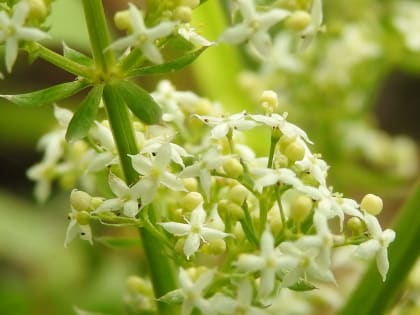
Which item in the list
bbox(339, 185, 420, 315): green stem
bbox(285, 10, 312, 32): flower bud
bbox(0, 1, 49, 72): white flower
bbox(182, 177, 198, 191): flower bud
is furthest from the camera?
bbox(339, 185, 420, 315): green stem

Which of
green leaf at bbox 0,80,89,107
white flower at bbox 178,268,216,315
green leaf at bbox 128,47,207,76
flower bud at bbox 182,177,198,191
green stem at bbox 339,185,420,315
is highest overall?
green leaf at bbox 128,47,207,76

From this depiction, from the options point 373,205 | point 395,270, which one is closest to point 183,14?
point 373,205

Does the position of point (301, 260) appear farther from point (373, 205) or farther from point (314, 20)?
point (314, 20)

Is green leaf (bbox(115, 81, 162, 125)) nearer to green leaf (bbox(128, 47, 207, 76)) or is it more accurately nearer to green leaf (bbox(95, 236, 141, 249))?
green leaf (bbox(128, 47, 207, 76))

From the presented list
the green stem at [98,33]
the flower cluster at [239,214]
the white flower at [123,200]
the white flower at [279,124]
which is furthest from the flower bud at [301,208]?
the green stem at [98,33]

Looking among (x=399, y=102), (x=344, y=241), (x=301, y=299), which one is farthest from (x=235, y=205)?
(x=399, y=102)

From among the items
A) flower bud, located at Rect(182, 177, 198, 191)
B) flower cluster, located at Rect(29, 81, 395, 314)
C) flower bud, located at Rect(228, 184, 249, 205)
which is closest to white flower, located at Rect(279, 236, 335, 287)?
flower cluster, located at Rect(29, 81, 395, 314)

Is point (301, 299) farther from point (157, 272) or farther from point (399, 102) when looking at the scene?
point (399, 102)
